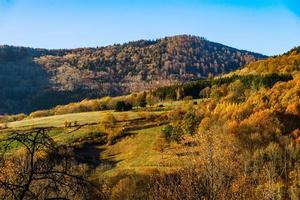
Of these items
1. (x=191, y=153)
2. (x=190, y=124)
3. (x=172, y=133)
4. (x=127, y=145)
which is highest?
(x=191, y=153)

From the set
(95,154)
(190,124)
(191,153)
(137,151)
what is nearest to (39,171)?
(191,153)

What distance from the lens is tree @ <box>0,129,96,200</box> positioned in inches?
344

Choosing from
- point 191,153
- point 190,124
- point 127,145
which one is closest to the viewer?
point 191,153

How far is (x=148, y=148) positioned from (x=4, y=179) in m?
163

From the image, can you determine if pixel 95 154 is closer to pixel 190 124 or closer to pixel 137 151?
pixel 137 151

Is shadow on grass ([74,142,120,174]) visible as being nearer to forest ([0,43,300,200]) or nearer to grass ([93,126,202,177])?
forest ([0,43,300,200])

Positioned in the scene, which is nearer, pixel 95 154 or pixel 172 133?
pixel 172 133

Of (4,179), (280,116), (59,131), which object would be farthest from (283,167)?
(4,179)

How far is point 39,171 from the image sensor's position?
29.9 ft

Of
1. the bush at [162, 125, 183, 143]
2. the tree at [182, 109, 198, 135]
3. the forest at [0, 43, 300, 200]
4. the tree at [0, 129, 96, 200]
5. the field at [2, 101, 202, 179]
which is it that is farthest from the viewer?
the tree at [182, 109, 198, 135]

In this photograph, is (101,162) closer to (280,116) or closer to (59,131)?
(59,131)

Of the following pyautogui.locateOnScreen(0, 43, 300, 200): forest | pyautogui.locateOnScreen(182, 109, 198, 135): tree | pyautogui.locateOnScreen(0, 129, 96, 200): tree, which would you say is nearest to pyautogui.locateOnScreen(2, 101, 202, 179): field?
pyautogui.locateOnScreen(0, 43, 300, 200): forest

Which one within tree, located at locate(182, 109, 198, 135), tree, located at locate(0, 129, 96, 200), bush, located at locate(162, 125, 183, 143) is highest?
tree, located at locate(0, 129, 96, 200)

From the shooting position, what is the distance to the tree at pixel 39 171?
8742 mm
